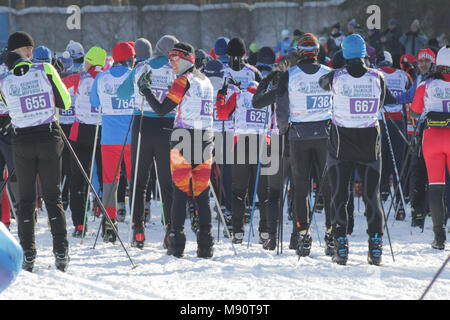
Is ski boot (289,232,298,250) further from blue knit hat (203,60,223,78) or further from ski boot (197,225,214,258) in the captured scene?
blue knit hat (203,60,223,78)

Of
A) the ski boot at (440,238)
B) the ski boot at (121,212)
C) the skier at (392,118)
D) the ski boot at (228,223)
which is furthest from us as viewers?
the skier at (392,118)

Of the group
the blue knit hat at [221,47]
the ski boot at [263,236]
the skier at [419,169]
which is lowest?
the ski boot at [263,236]

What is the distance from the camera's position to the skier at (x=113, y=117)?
778 cm

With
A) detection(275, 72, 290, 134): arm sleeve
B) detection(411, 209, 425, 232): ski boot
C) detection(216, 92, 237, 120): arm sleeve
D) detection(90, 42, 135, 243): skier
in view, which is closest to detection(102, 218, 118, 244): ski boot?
detection(90, 42, 135, 243): skier

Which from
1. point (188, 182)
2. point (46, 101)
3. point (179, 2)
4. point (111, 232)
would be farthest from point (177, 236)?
point (179, 2)

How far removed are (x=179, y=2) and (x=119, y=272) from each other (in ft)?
72.3

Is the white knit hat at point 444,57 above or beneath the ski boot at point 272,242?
above

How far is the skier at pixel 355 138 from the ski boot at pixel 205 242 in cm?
115

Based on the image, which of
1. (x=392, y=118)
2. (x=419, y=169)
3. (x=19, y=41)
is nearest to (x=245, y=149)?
(x=419, y=169)

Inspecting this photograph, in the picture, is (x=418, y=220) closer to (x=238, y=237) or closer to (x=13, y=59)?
(x=238, y=237)

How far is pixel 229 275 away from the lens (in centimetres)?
598

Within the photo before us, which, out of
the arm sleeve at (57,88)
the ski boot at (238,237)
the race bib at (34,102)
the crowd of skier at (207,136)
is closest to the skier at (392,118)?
the crowd of skier at (207,136)

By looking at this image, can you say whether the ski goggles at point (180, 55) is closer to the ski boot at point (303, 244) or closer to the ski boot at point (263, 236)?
the ski boot at point (303, 244)

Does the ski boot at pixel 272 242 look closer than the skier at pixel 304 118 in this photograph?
No
